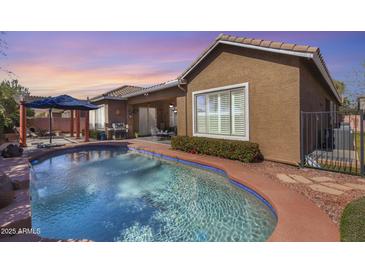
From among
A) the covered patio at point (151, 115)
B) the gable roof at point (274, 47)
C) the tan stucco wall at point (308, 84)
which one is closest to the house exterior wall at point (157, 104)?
the covered patio at point (151, 115)

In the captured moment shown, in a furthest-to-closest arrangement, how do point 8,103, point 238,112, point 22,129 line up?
point 8,103
point 22,129
point 238,112

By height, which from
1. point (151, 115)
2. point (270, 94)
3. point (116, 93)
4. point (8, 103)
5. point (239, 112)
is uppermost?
point (116, 93)

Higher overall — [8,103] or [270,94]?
[8,103]

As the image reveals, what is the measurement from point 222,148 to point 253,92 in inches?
116

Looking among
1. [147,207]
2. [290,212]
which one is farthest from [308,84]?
[147,207]

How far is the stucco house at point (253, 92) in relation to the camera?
8.23 m

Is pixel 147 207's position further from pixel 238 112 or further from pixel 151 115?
pixel 151 115

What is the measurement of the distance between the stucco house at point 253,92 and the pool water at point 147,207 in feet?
9.54

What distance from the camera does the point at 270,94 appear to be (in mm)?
8922

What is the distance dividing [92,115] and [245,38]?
67.0 feet

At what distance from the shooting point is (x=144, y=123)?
23.7 m

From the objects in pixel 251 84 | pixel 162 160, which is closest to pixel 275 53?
pixel 251 84

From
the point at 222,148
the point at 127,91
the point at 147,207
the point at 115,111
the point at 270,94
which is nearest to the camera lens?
the point at 147,207
